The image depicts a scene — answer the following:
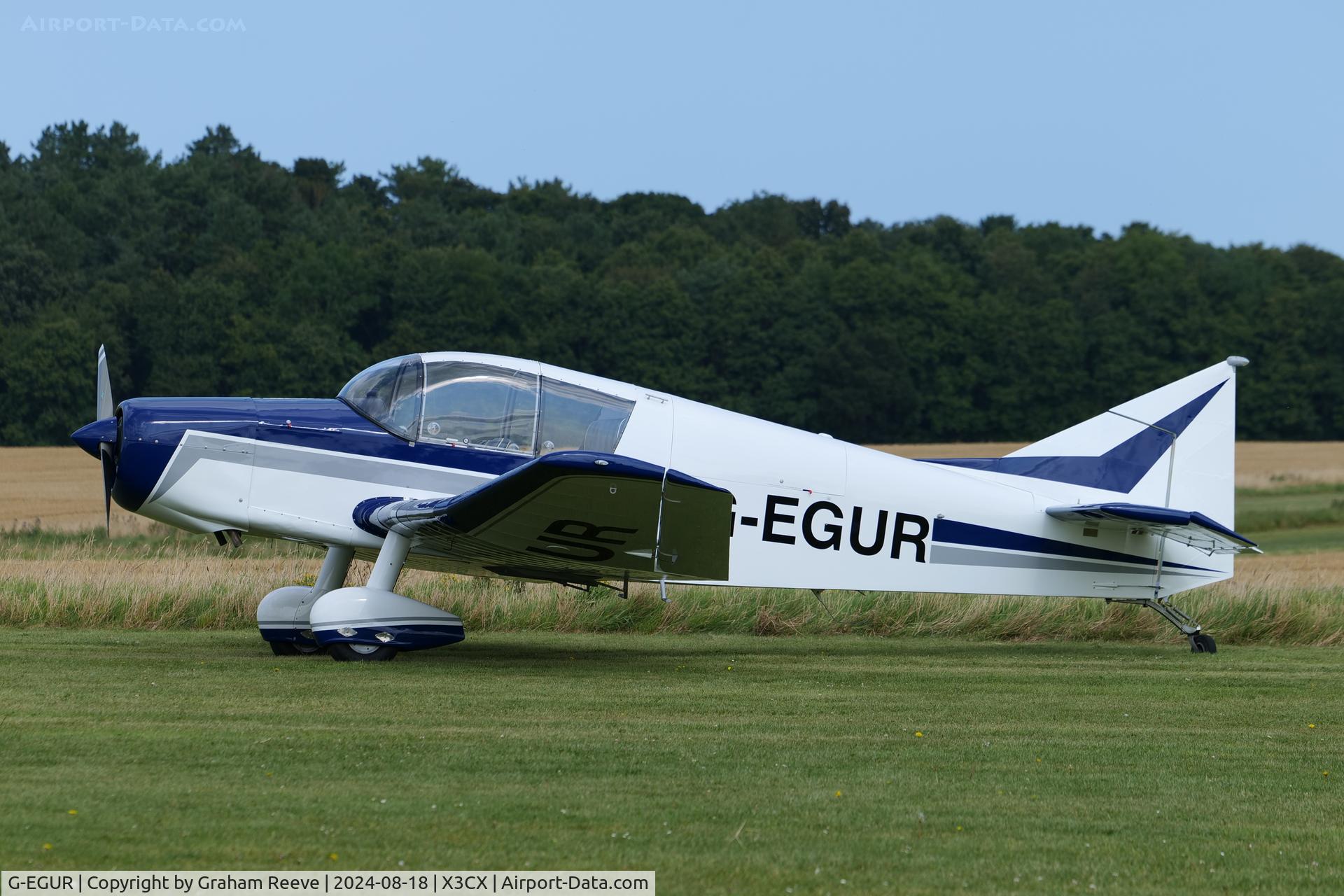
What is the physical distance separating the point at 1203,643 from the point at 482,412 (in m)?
6.20

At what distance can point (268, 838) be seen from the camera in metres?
5.16

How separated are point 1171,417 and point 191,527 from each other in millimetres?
7860

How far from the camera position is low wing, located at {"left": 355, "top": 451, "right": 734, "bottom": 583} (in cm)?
909

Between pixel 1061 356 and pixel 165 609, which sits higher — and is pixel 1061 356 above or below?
above

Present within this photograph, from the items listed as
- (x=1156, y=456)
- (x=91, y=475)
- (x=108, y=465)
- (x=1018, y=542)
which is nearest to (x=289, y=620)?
(x=108, y=465)

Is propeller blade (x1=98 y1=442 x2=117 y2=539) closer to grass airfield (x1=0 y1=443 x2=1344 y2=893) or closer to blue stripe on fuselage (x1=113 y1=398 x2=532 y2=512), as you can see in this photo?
blue stripe on fuselage (x1=113 y1=398 x2=532 y2=512)

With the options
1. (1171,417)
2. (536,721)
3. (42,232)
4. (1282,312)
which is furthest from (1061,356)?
(536,721)

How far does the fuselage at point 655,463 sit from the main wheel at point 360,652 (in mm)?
797

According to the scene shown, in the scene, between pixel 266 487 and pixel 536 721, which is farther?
pixel 266 487

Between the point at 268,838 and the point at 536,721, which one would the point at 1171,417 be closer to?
the point at 536,721

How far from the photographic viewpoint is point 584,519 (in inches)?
379

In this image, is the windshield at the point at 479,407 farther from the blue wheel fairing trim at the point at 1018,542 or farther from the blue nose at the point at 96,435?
the blue wheel fairing trim at the point at 1018,542

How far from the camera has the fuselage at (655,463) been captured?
34.5 feet

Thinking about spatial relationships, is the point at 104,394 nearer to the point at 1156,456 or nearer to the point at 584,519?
the point at 584,519
